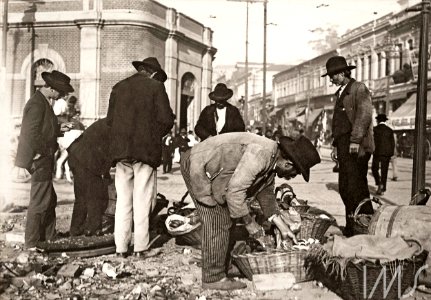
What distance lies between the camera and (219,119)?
25.2 feet

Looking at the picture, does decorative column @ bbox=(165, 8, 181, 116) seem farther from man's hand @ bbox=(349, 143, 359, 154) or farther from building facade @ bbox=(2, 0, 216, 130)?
man's hand @ bbox=(349, 143, 359, 154)

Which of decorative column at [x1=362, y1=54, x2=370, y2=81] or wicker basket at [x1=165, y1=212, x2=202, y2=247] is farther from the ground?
decorative column at [x1=362, y1=54, x2=370, y2=81]

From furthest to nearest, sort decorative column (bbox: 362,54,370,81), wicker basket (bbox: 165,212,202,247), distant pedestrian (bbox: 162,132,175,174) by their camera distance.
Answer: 1. decorative column (bbox: 362,54,370,81)
2. distant pedestrian (bbox: 162,132,175,174)
3. wicker basket (bbox: 165,212,202,247)

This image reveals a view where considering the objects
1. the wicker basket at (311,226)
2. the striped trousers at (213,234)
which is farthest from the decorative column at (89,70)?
the striped trousers at (213,234)

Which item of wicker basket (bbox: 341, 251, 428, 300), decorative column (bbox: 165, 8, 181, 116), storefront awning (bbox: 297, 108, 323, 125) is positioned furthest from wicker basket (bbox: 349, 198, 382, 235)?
storefront awning (bbox: 297, 108, 323, 125)

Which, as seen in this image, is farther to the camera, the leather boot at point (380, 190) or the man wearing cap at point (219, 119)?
the leather boot at point (380, 190)

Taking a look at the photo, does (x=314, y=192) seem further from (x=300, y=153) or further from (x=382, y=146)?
(x=300, y=153)

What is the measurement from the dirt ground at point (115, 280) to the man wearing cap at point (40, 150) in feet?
1.34

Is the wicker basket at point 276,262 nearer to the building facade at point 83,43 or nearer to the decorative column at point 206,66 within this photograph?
the building facade at point 83,43

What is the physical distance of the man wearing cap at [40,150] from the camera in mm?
5488

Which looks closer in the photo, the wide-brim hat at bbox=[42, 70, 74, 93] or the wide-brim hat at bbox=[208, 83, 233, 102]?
the wide-brim hat at bbox=[42, 70, 74, 93]

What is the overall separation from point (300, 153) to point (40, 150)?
2999mm

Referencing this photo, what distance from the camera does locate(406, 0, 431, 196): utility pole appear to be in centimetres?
616

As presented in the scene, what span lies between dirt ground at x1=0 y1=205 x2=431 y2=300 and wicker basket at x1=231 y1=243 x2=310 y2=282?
5.1 inches
